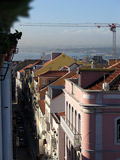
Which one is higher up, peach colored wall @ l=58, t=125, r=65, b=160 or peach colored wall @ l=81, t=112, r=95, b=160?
peach colored wall @ l=81, t=112, r=95, b=160

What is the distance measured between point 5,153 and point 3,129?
38.8 inches

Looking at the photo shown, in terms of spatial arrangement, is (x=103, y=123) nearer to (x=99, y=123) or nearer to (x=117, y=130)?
(x=99, y=123)

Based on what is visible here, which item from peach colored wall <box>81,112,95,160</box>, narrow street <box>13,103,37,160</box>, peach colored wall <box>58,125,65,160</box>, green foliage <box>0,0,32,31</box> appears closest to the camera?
green foliage <box>0,0,32,31</box>

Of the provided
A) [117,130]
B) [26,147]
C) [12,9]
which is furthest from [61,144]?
[12,9]

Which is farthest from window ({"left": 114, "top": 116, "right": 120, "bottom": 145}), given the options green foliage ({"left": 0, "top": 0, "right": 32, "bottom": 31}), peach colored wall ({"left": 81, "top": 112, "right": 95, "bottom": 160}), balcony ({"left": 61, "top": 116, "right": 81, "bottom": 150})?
green foliage ({"left": 0, "top": 0, "right": 32, "bottom": 31})

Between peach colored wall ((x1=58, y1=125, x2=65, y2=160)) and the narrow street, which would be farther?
the narrow street

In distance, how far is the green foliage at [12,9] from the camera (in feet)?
8.29

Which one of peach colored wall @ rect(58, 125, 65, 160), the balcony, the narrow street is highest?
the balcony

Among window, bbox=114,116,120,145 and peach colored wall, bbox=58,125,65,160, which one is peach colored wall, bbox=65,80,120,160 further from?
peach colored wall, bbox=58,125,65,160

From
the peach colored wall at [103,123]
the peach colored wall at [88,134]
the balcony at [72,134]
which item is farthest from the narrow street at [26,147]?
the peach colored wall at [103,123]

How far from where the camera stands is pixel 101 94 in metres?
19.0

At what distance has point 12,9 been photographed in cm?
254

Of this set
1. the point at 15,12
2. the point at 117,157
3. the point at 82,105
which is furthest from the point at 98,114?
the point at 15,12

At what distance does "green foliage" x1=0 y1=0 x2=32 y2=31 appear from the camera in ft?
8.29
